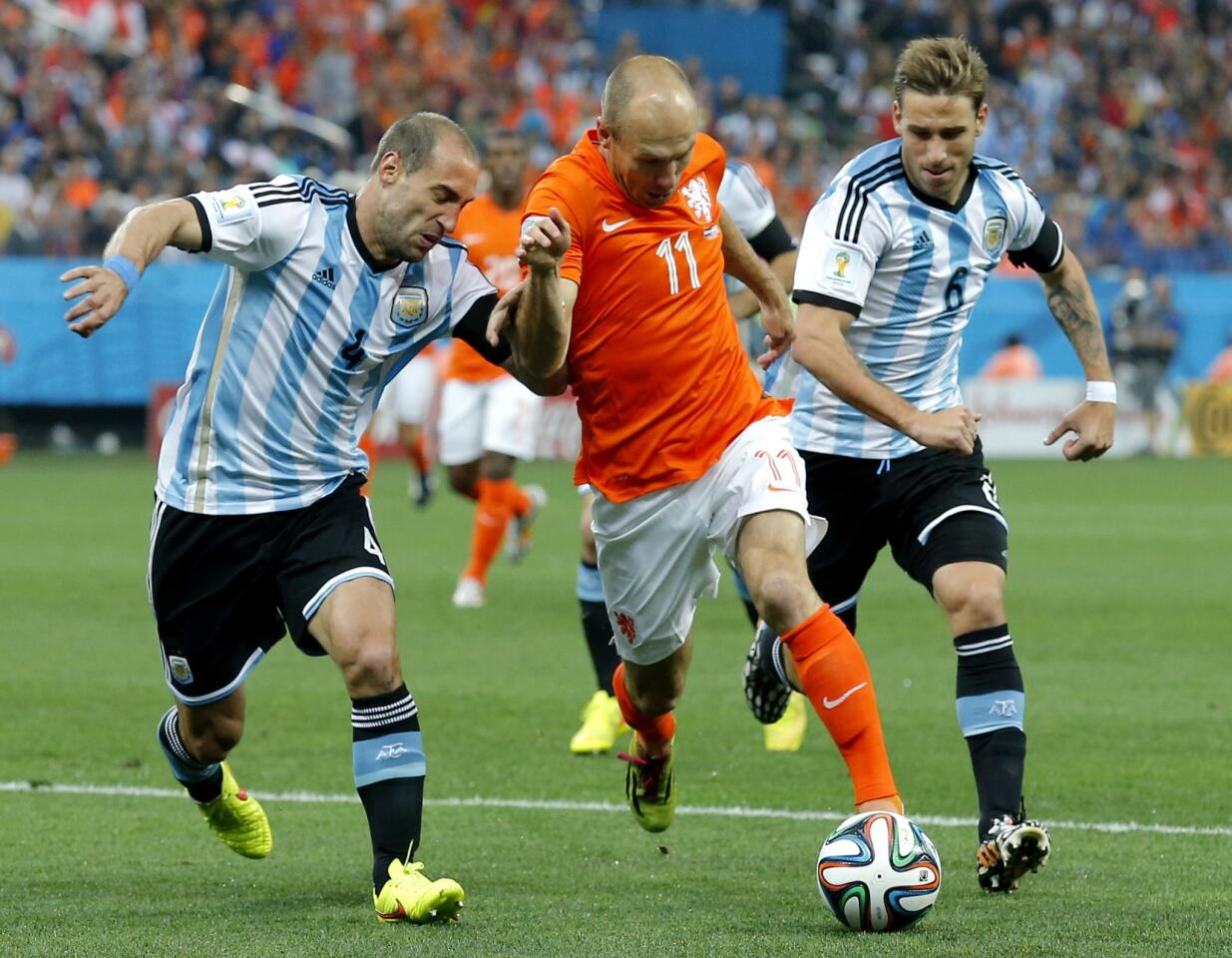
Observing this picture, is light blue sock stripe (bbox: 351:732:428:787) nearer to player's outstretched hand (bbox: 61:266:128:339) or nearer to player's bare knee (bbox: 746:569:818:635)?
player's bare knee (bbox: 746:569:818:635)

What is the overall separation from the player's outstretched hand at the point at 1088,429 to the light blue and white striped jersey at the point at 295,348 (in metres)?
1.88

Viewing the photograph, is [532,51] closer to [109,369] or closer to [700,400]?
[109,369]

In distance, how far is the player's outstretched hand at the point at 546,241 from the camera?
4902mm

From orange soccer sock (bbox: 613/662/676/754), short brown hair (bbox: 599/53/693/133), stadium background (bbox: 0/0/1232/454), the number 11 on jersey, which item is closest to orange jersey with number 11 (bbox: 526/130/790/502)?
the number 11 on jersey

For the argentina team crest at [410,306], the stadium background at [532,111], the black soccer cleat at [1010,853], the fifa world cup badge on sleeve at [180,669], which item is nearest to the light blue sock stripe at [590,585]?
the fifa world cup badge on sleeve at [180,669]

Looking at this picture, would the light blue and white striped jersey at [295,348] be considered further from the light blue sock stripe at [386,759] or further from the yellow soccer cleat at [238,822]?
the yellow soccer cleat at [238,822]

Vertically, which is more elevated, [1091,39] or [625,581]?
[1091,39]

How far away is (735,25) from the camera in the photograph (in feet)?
101

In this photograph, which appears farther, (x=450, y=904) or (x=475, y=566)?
(x=475, y=566)

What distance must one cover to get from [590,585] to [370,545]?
3.07m

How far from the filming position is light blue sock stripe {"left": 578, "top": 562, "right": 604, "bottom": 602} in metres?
8.33

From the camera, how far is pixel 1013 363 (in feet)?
81.6

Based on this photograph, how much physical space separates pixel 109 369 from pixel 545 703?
584 inches

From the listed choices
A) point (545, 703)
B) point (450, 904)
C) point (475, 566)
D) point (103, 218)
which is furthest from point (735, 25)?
point (450, 904)
